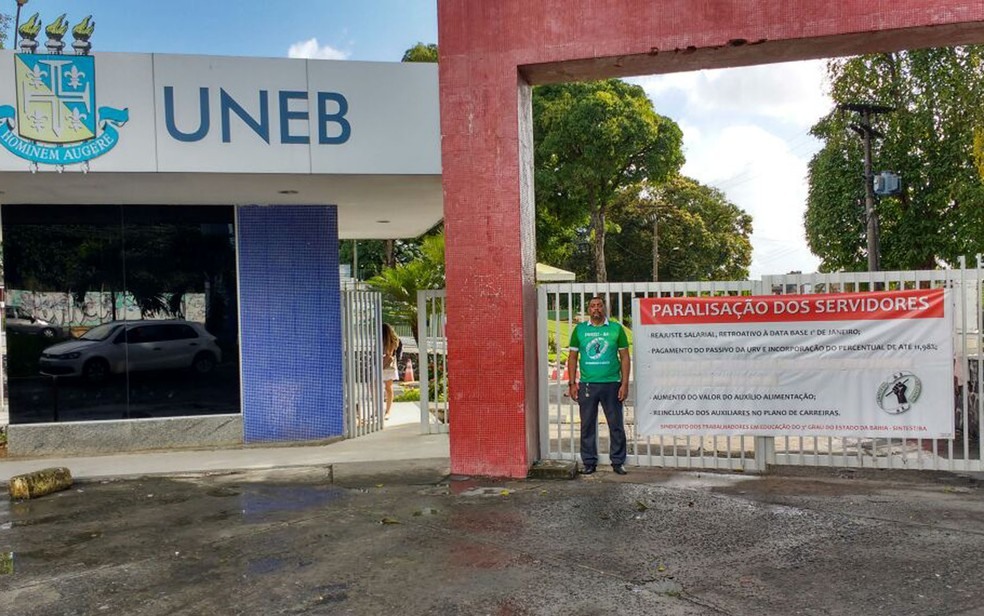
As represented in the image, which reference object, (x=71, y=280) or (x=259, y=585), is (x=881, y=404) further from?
(x=71, y=280)

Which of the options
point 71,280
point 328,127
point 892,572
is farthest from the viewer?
point 71,280

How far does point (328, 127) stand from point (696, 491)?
17.3 feet

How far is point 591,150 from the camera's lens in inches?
1221

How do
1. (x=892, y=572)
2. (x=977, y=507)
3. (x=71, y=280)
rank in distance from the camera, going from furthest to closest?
(x=71, y=280) < (x=977, y=507) < (x=892, y=572)

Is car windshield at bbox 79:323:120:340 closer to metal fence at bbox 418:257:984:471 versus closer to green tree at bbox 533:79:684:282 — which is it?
metal fence at bbox 418:257:984:471

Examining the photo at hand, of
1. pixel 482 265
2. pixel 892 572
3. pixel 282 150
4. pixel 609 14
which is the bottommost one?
pixel 892 572

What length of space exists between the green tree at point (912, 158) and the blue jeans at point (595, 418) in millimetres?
16613

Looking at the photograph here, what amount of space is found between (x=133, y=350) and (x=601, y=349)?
6058 millimetres

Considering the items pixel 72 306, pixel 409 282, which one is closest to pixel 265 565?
pixel 72 306

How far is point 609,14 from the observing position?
7547 millimetres

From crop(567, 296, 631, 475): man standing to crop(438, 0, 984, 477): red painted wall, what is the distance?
0.53 metres

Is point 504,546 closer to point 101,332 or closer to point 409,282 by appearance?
point 101,332

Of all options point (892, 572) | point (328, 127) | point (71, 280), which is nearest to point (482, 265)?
point (328, 127)

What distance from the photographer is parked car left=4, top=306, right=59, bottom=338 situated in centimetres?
984
